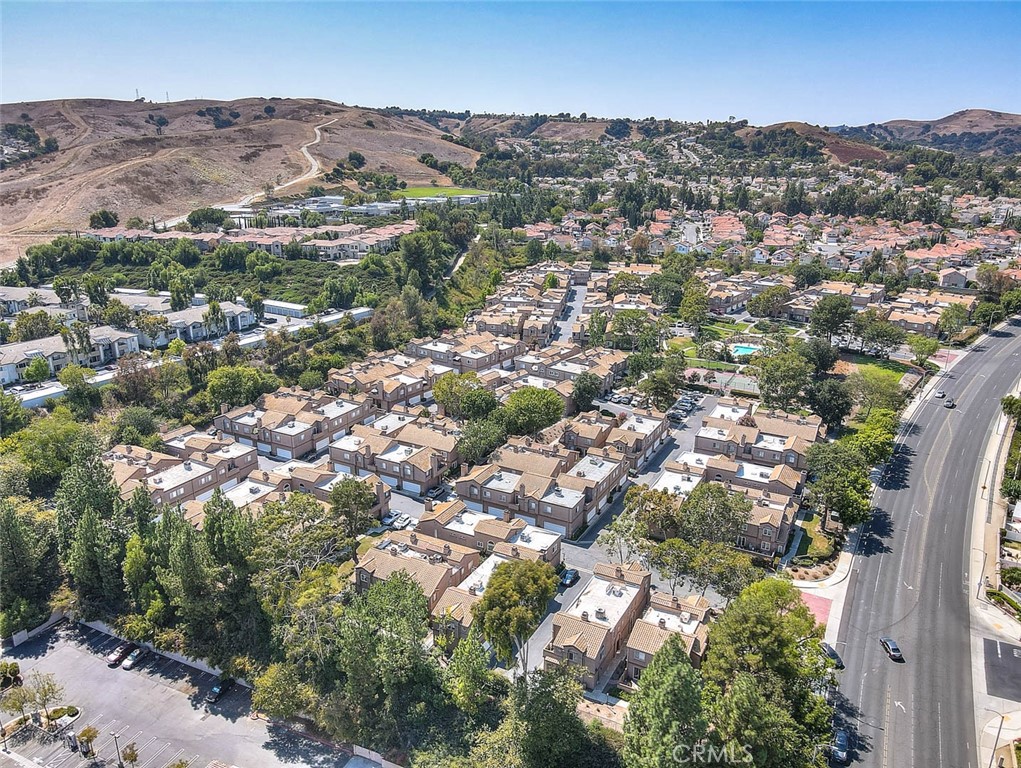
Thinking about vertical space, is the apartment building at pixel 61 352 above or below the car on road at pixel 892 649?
above

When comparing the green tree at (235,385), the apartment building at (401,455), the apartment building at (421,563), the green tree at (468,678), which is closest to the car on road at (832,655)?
the green tree at (468,678)

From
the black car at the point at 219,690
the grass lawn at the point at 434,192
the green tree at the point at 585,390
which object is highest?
the grass lawn at the point at 434,192

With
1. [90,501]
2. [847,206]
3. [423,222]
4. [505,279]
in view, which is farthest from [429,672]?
[847,206]

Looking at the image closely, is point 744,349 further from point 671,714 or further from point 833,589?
point 671,714

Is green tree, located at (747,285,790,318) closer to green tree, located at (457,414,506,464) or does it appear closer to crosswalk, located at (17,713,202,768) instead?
green tree, located at (457,414,506,464)

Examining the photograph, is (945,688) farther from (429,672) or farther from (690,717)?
(429,672)

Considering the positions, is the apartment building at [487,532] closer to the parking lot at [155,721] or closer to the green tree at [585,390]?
the parking lot at [155,721]

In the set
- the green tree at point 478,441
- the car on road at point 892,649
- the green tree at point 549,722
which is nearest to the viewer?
the green tree at point 549,722
